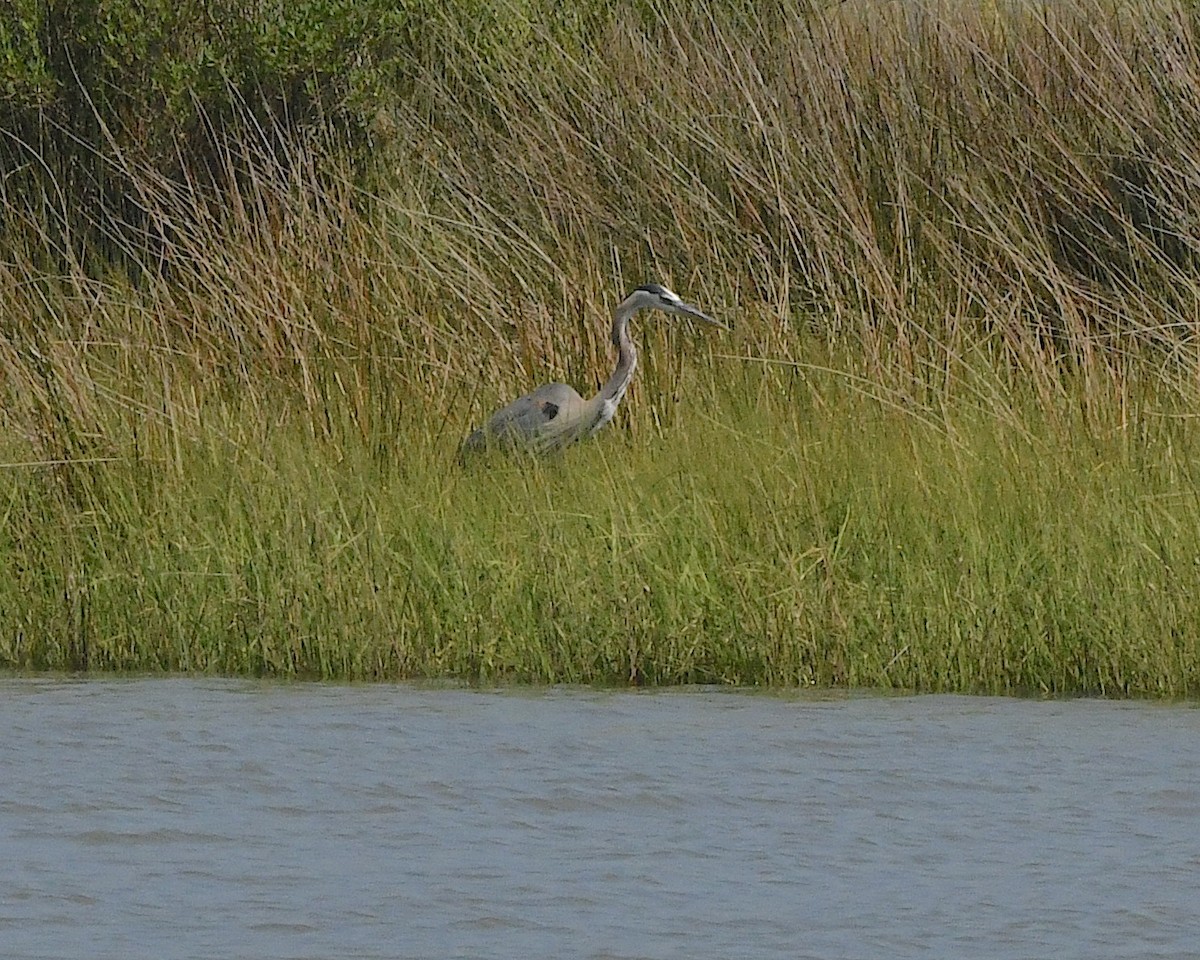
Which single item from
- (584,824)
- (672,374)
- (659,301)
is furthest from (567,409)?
(584,824)

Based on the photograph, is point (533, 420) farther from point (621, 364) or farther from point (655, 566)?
point (655, 566)

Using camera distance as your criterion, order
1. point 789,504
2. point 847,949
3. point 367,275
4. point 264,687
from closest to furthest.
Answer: point 847,949
point 264,687
point 789,504
point 367,275

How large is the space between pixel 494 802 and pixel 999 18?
6.13 m

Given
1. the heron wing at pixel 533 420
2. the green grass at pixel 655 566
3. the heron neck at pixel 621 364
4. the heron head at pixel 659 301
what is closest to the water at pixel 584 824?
the green grass at pixel 655 566

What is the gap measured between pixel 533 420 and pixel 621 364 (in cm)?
47

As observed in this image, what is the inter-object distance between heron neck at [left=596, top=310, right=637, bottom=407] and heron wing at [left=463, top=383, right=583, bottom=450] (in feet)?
0.42

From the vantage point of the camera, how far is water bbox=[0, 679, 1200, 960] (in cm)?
418

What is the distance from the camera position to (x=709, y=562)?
21.3ft

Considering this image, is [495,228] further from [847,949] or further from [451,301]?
[847,949]

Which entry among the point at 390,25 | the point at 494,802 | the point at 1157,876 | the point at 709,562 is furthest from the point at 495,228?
the point at 1157,876

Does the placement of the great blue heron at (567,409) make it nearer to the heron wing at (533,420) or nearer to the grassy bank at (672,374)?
the heron wing at (533,420)

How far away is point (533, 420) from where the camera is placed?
25.8 ft

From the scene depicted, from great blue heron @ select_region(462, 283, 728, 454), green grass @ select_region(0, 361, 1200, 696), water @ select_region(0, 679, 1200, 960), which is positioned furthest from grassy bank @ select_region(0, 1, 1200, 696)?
water @ select_region(0, 679, 1200, 960)

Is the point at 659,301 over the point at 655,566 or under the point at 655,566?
over
